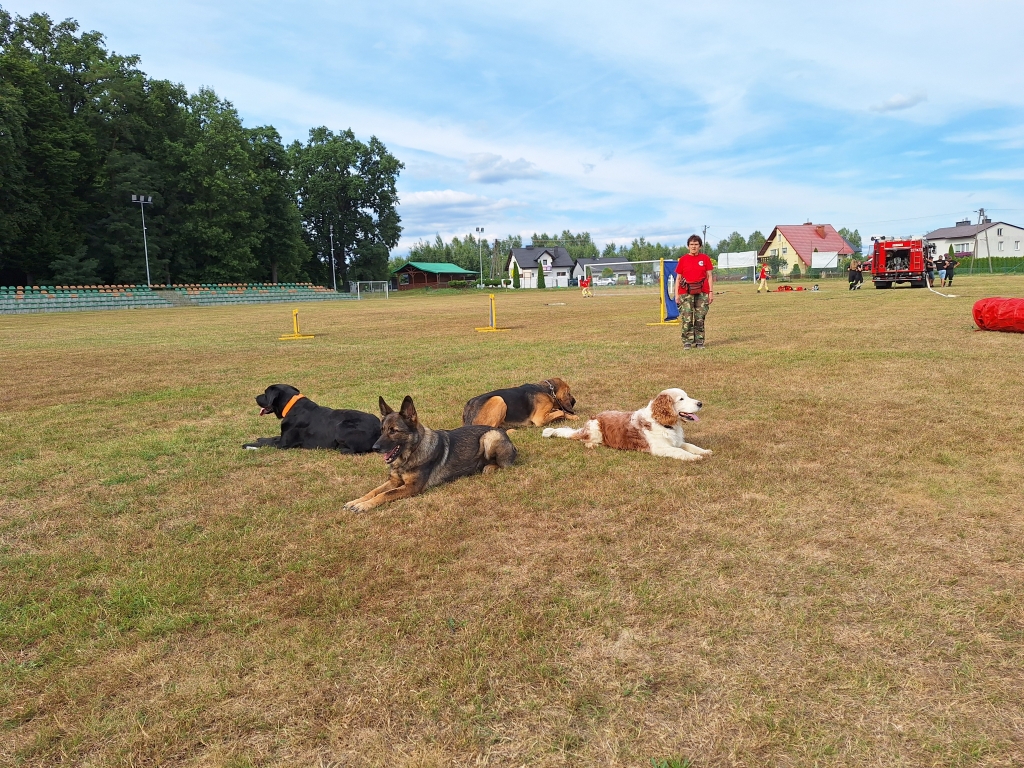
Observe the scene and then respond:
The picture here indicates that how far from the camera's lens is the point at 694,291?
1389cm

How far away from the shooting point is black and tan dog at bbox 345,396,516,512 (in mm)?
5281

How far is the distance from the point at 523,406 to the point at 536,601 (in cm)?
420

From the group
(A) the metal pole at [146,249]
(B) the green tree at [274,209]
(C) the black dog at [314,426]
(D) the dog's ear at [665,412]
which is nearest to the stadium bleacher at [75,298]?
(A) the metal pole at [146,249]

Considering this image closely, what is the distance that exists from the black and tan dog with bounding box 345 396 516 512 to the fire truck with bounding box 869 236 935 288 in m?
43.5

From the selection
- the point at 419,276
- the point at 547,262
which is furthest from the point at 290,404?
the point at 547,262

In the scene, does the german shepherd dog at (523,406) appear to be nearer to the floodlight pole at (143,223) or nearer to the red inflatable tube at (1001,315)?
the red inflatable tube at (1001,315)

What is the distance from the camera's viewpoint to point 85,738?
259 centimetres

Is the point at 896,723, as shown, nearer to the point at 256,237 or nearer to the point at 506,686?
the point at 506,686

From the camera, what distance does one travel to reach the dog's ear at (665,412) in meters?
6.21

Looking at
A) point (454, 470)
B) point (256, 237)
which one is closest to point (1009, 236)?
point (256, 237)

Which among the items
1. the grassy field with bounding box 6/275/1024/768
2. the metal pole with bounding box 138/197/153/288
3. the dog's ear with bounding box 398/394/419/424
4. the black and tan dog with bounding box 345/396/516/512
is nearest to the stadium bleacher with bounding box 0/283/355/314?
the metal pole with bounding box 138/197/153/288

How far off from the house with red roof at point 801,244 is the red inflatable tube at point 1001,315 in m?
79.7

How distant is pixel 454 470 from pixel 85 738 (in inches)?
141

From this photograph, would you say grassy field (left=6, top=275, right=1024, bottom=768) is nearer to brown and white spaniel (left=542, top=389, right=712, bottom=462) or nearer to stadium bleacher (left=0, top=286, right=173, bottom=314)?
brown and white spaniel (left=542, top=389, right=712, bottom=462)
